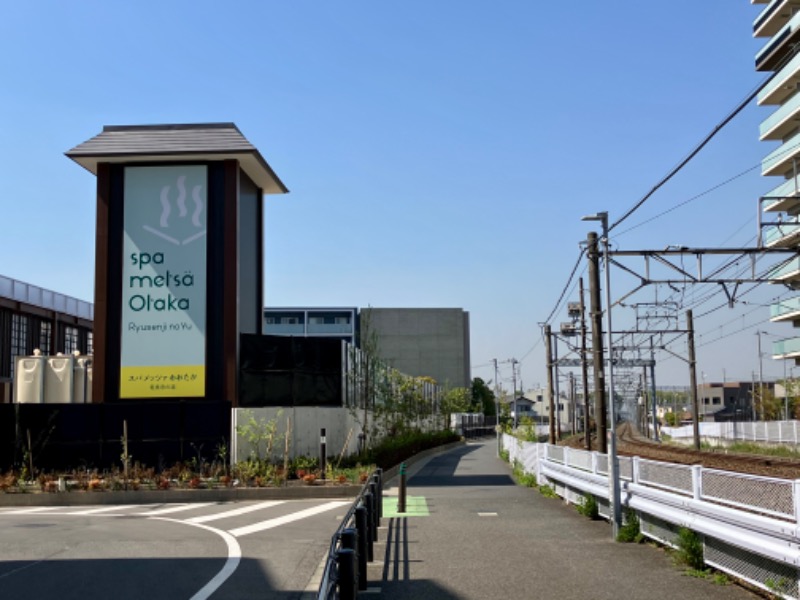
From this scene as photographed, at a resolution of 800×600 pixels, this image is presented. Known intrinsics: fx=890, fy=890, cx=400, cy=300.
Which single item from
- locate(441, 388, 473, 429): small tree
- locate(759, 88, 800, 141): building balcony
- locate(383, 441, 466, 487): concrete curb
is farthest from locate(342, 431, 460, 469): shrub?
locate(759, 88, 800, 141): building balcony

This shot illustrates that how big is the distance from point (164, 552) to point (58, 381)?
18315 mm

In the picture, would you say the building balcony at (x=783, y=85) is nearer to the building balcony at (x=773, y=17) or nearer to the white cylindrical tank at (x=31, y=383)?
the building balcony at (x=773, y=17)

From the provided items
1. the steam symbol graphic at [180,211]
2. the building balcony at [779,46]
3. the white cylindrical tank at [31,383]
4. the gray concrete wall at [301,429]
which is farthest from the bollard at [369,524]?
the building balcony at [779,46]

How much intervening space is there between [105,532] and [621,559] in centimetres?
915

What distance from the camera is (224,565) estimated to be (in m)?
12.1

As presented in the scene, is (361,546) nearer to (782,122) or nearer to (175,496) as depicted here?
(175,496)

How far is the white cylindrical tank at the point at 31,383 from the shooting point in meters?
29.3

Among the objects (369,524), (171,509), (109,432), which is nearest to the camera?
(369,524)

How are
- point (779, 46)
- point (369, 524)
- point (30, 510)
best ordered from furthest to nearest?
point (779, 46) → point (30, 510) → point (369, 524)

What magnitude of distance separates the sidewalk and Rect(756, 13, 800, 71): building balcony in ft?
154

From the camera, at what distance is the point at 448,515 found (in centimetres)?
1805

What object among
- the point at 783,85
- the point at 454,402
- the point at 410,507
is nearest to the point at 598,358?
the point at 410,507

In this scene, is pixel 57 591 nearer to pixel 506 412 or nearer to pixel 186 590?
pixel 186 590

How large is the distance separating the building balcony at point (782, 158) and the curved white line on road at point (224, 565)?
164 ft
